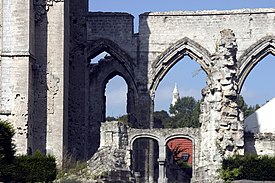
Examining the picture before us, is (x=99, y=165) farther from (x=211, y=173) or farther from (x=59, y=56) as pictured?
(x=59, y=56)

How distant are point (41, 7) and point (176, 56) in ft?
24.9

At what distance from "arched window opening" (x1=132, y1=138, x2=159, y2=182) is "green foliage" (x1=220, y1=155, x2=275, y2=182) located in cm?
1795

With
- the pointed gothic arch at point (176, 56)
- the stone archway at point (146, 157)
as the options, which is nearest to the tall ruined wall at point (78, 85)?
the stone archway at point (146, 157)

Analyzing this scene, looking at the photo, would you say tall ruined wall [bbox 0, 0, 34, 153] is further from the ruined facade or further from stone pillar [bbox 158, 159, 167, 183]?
stone pillar [bbox 158, 159, 167, 183]

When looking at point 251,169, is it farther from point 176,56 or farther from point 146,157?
point 146,157

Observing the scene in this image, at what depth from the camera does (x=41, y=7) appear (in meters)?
36.8

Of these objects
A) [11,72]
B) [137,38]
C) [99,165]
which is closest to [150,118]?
[137,38]

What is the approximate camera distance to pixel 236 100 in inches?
1117

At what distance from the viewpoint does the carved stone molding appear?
36719mm

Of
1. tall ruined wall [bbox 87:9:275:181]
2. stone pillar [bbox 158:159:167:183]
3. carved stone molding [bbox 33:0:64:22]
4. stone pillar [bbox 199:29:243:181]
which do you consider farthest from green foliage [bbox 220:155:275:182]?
Answer: tall ruined wall [bbox 87:9:275:181]

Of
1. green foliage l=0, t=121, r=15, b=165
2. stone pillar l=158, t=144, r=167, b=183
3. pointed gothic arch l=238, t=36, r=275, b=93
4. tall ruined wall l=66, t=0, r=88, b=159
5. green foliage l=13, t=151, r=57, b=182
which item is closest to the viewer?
green foliage l=0, t=121, r=15, b=165

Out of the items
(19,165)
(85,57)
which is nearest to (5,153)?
(19,165)

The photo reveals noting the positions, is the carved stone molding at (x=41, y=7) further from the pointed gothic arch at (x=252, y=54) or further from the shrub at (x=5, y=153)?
the shrub at (x=5, y=153)

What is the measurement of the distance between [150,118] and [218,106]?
48.3 feet
